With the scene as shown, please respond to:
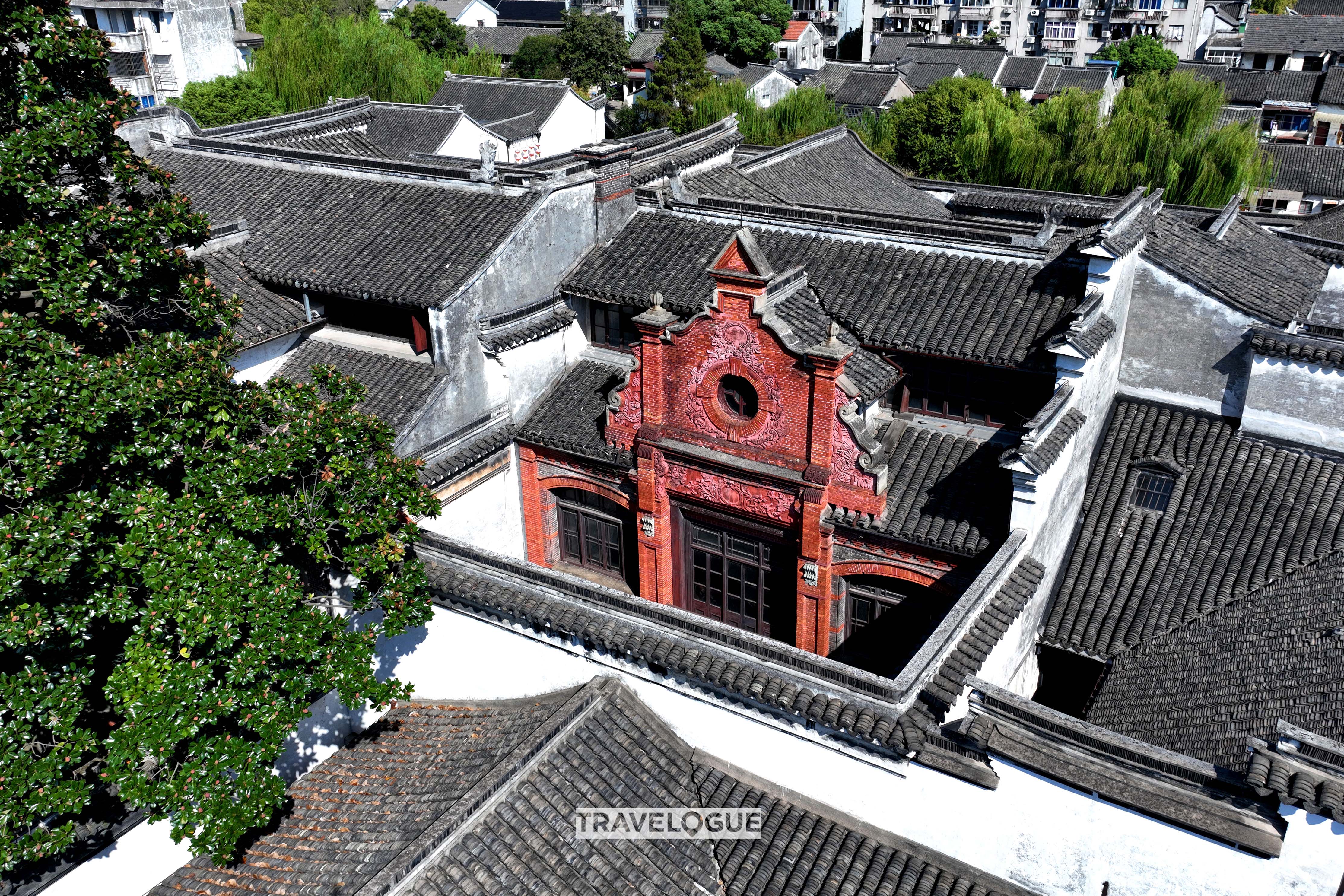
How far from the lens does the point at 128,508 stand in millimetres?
12516

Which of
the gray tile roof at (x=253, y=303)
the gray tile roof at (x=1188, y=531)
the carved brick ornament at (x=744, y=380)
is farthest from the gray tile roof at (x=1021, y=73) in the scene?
the gray tile roof at (x=253, y=303)

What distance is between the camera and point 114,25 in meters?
70.0

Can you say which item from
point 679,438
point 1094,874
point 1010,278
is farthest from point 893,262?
point 1094,874

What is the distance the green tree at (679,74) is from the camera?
71000mm

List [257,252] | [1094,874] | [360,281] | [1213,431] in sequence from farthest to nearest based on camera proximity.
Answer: [257,252]
[360,281]
[1213,431]
[1094,874]

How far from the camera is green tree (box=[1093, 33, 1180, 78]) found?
87.1 m

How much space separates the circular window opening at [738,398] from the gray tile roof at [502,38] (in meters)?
94.7

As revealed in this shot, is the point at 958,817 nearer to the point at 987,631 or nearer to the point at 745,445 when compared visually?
the point at 987,631

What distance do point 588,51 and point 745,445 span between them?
85.9 m

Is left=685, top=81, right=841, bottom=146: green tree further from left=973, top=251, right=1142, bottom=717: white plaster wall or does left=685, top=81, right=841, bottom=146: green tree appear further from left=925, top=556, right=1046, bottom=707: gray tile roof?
left=925, top=556, right=1046, bottom=707: gray tile roof

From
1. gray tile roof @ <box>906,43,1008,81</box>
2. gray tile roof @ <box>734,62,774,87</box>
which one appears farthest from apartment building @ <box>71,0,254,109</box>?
gray tile roof @ <box>906,43,1008,81</box>

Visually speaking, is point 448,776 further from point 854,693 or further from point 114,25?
point 114,25

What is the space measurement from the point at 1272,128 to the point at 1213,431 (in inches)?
2586

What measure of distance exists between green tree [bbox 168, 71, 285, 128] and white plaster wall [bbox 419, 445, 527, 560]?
142ft
